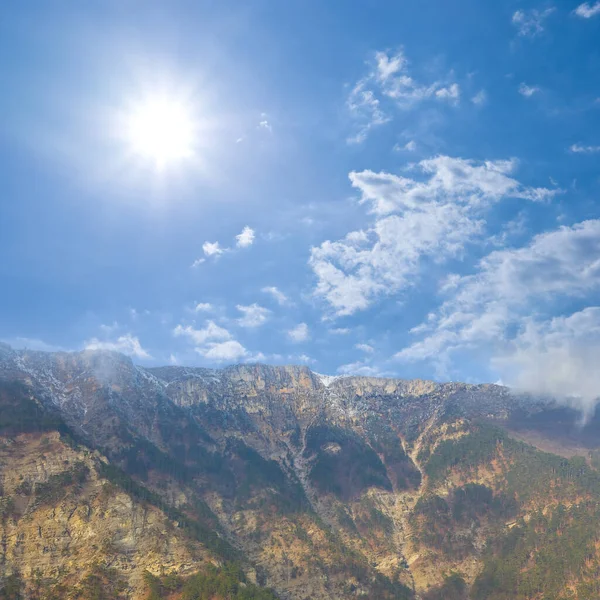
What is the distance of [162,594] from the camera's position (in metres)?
190

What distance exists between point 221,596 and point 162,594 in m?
20.7

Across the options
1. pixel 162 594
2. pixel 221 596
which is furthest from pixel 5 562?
pixel 221 596

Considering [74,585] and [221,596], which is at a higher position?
[74,585]

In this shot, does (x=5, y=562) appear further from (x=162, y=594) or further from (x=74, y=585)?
(x=162, y=594)

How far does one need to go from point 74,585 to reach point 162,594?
3069 centimetres

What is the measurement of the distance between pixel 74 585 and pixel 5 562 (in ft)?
95.8

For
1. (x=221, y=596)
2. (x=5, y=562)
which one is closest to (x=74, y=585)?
(x=5, y=562)

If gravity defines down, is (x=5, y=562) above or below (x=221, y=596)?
above

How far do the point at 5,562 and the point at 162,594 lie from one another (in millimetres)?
59252

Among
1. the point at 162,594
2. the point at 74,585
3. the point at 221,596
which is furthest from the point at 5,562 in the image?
the point at 221,596

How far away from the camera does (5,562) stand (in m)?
195

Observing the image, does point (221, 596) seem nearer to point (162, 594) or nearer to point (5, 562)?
point (162, 594)

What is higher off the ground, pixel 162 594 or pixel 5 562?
pixel 5 562

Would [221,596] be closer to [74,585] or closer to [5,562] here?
[74,585]
